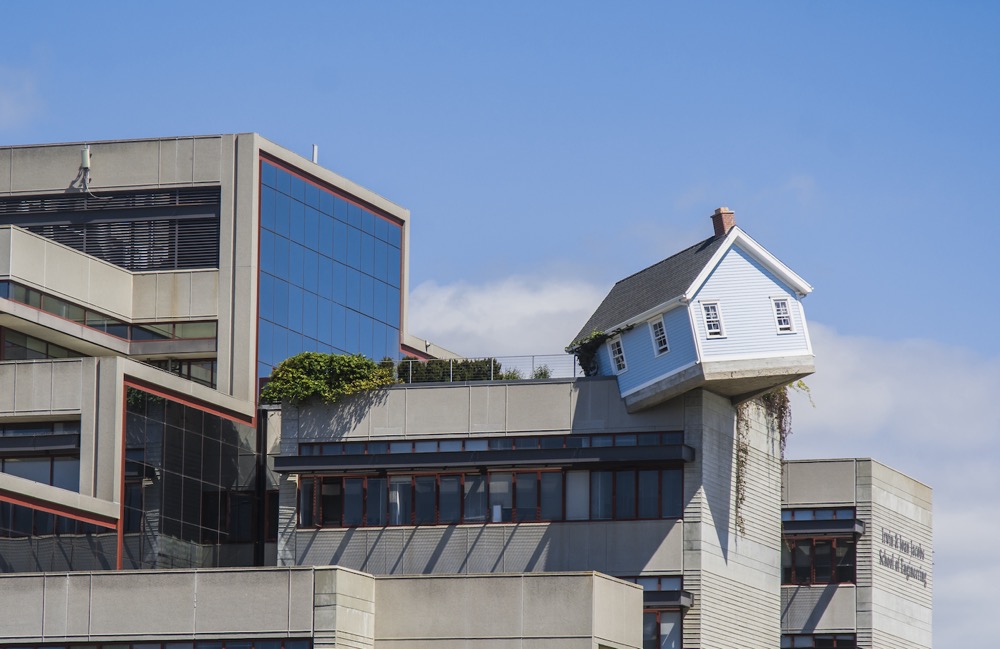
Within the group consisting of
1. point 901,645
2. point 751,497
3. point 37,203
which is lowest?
point 901,645

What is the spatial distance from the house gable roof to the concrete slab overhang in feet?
7.82

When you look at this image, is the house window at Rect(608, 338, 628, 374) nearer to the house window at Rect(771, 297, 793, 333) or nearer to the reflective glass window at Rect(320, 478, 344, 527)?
the house window at Rect(771, 297, 793, 333)

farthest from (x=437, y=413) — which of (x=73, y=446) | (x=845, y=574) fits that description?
(x=845, y=574)

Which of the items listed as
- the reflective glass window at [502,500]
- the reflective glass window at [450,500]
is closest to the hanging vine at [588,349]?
the reflective glass window at [502,500]

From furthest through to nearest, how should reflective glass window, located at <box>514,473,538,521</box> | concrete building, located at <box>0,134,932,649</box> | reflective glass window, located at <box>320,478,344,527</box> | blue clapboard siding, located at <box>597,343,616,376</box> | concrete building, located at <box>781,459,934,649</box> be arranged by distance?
concrete building, located at <box>781,459,934,649</box>, reflective glass window, located at <box>320,478,344,527</box>, blue clapboard siding, located at <box>597,343,616,376</box>, reflective glass window, located at <box>514,473,538,521</box>, concrete building, located at <box>0,134,932,649</box>

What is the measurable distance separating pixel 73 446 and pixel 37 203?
1505 centimetres

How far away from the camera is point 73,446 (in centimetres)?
6625

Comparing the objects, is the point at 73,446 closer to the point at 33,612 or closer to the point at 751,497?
the point at 33,612

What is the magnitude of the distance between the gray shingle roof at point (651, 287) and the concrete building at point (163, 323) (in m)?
13.8

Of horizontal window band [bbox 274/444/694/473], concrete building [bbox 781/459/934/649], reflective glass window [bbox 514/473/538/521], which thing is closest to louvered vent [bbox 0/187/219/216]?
horizontal window band [bbox 274/444/694/473]

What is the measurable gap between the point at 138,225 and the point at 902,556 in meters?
32.8

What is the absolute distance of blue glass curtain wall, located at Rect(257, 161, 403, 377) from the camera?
76.8 metres

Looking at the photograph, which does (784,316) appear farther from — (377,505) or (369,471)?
(377,505)

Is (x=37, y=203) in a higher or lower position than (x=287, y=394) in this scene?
higher
